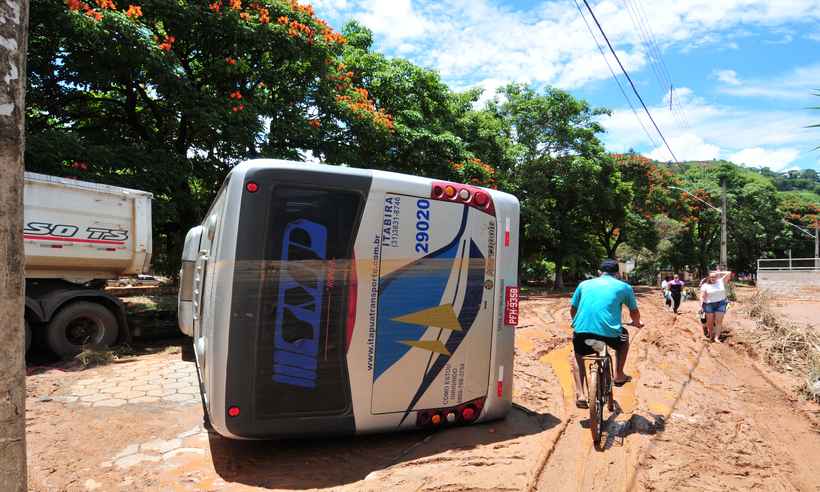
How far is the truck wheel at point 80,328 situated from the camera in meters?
8.27

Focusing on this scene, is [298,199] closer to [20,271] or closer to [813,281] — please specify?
[20,271]

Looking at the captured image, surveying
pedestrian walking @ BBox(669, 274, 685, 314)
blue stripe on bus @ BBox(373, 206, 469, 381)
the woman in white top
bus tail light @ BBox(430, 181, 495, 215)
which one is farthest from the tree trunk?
pedestrian walking @ BBox(669, 274, 685, 314)

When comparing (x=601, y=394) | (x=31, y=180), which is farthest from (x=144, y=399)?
(x=601, y=394)

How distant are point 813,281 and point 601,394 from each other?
32783mm

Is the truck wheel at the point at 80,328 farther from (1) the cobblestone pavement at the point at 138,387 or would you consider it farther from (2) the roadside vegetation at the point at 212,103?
(2) the roadside vegetation at the point at 212,103

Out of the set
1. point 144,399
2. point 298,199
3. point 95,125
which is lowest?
point 144,399

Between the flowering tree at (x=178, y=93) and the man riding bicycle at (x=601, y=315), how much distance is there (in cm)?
847

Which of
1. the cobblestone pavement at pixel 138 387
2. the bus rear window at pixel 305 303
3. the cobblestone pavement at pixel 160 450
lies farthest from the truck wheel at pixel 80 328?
the bus rear window at pixel 305 303

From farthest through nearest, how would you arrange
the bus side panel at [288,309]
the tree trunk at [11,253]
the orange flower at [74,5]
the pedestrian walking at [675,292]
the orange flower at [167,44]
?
1. the pedestrian walking at [675,292]
2. the orange flower at [167,44]
3. the orange flower at [74,5]
4. the bus side panel at [288,309]
5. the tree trunk at [11,253]

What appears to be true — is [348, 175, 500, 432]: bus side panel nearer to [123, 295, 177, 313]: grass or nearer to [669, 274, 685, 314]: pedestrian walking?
[123, 295, 177, 313]: grass

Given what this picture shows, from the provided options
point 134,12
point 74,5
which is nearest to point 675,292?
point 134,12

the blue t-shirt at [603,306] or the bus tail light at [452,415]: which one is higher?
the blue t-shirt at [603,306]

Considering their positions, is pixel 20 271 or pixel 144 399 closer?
pixel 20 271

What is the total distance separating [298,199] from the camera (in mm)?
3979
